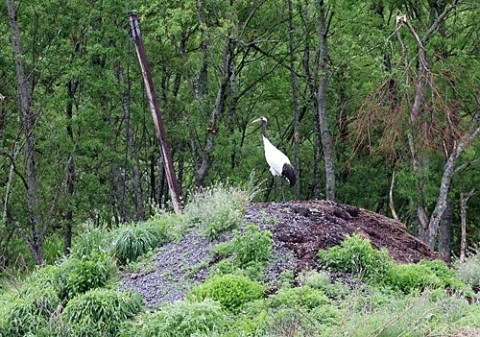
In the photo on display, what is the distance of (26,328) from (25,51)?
10.5 meters

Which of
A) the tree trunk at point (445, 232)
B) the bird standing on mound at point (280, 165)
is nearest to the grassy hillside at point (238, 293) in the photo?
the bird standing on mound at point (280, 165)

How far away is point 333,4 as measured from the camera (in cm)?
1625

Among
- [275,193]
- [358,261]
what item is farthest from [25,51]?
[358,261]

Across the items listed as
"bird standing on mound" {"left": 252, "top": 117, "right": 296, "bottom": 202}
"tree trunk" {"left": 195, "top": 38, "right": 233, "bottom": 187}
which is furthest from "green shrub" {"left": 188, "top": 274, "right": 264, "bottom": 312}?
"tree trunk" {"left": 195, "top": 38, "right": 233, "bottom": 187}

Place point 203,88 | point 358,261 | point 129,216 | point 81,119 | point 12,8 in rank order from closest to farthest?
point 358,261 → point 12,8 → point 81,119 → point 203,88 → point 129,216

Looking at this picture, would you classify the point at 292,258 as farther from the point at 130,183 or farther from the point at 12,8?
the point at 130,183

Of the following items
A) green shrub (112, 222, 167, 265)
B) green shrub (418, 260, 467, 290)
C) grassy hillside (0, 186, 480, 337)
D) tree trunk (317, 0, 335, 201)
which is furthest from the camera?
tree trunk (317, 0, 335, 201)

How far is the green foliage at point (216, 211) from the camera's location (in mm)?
9570

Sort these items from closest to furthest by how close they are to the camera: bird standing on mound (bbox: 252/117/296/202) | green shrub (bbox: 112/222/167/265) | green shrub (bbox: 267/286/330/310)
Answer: green shrub (bbox: 267/286/330/310) < green shrub (bbox: 112/222/167/265) < bird standing on mound (bbox: 252/117/296/202)

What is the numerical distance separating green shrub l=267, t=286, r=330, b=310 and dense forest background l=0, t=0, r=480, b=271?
6.73m

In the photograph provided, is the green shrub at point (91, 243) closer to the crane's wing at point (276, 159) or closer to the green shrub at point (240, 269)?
the green shrub at point (240, 269)

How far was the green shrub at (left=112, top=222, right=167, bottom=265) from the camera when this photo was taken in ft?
32.3

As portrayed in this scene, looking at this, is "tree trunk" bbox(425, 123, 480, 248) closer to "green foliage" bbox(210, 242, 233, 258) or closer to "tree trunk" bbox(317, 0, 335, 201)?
"tree trunk" bbox(317, 0, 335, 201)

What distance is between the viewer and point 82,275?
873 cm
